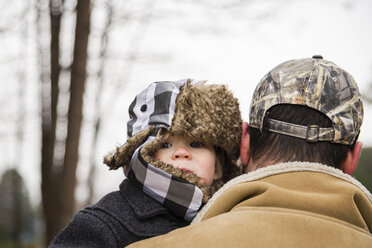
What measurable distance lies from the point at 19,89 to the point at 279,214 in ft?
29.6

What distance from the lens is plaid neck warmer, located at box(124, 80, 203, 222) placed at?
2.04 metres

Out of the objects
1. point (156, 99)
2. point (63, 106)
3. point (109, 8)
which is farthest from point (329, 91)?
point (109, 8)

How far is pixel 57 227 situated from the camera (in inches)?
225

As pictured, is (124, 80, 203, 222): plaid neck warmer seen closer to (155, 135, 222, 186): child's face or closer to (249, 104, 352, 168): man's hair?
(155, 135, 222, 186): child's face

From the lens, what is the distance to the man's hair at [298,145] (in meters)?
1.69

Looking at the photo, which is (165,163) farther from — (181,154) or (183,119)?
(183,119)

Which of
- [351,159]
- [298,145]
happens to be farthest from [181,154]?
[351,159]

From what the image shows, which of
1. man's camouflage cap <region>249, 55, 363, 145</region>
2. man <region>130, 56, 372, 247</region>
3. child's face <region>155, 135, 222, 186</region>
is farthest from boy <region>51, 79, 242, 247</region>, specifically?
man's camouflage cap <region>249, 55, 363, 145</region>

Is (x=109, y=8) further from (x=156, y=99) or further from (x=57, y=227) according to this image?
(x=156, y=99)

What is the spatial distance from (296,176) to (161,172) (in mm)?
720

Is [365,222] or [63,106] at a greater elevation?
[365,222]

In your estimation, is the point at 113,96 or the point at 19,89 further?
the point at 113,96

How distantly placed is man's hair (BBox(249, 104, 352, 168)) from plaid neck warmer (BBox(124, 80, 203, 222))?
1.46ft

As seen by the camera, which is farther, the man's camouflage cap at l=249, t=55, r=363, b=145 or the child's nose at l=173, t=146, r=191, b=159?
the child's nose at l=173, t=146, r=191, b=159
